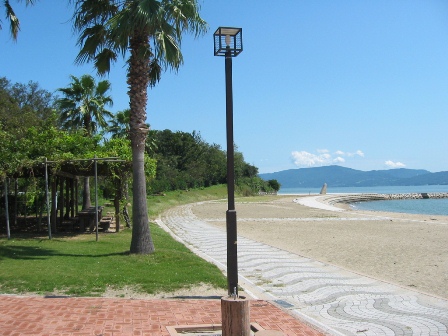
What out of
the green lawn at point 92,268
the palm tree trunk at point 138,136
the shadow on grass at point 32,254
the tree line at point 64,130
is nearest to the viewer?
the green lawn at point 92,268

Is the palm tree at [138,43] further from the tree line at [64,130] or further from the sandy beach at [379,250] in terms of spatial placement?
the sandy beach at [379,250]

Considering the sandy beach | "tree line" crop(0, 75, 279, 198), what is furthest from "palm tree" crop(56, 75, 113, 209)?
the sandy beach

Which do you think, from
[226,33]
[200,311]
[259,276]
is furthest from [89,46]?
[200,311]

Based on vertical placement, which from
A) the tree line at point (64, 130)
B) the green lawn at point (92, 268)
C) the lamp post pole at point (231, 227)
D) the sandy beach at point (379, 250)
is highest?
the tree line at point (64, 130)

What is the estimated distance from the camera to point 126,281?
28.3 ft

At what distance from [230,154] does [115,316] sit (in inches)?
109

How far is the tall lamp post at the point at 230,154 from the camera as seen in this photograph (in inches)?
270

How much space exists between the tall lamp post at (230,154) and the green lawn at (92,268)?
6.04 feet

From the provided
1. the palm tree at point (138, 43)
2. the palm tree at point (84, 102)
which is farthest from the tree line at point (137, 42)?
the palm tree at point (84, 102)

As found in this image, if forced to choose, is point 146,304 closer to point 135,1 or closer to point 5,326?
point 5,326

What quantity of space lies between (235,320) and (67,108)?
21342 millimetres

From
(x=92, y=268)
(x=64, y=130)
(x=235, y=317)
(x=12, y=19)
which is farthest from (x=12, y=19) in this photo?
(x=64, y=130)

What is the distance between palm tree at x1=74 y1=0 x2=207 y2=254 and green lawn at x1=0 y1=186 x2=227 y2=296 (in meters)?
1.11

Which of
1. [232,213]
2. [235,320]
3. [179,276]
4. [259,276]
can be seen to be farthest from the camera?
[259,276]
